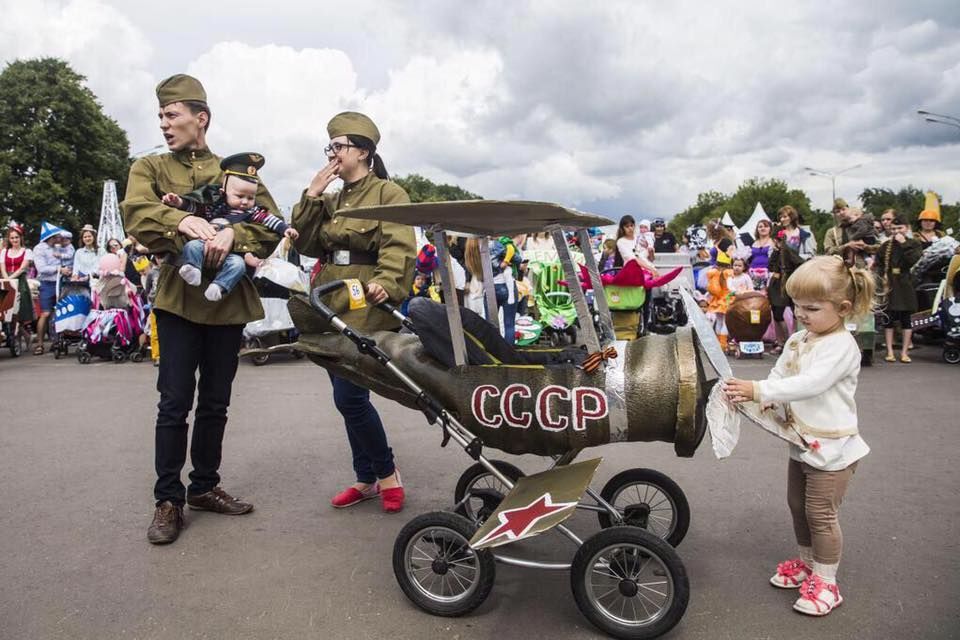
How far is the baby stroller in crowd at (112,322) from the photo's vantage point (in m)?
10.3

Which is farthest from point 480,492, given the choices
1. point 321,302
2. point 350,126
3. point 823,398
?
point 350,126

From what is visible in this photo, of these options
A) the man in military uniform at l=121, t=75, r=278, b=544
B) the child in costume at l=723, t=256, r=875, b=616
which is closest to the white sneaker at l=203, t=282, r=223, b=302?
the man in military uniform at l=121, t=75, r=278, b=544

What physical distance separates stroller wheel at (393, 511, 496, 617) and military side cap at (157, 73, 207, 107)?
2.43m

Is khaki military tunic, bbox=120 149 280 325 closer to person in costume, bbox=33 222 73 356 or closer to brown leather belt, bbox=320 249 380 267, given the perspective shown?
brown leather belt, bbox=320 249 380 267

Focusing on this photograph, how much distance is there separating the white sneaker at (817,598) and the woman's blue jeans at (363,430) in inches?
84.5

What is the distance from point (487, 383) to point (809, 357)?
1.28 meters

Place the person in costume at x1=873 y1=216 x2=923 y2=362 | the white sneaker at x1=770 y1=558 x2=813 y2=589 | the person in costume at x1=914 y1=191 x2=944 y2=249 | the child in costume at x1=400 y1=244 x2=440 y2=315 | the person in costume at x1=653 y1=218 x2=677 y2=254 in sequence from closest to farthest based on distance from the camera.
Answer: the white sneaker at x1=770 y1=558 x2=813 y2=589 < the person in costume at x1=873 y1=216 x2=923 y2=362 < the person in costume at x1=914 y1=191 x2=944 y2=249 < the child in costume at x1=400 y1=244 x2=440 y2=315 < the person in costume at x1=653 y1=218 x2=677 y2=254

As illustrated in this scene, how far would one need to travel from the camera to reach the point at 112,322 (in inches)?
405

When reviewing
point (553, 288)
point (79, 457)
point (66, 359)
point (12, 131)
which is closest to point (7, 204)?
point (12, 131)

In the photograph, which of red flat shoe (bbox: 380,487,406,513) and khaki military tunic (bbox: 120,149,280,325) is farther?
red flat shoe (bbox: 380,487,406,513)

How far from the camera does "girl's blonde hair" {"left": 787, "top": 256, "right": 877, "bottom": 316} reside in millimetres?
2748

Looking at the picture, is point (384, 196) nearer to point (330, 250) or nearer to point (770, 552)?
point (330, 250)

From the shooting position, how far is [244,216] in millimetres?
3639

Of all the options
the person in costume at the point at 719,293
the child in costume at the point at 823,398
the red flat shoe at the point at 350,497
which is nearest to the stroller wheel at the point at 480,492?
the red flat shoe at the point at 350,497
